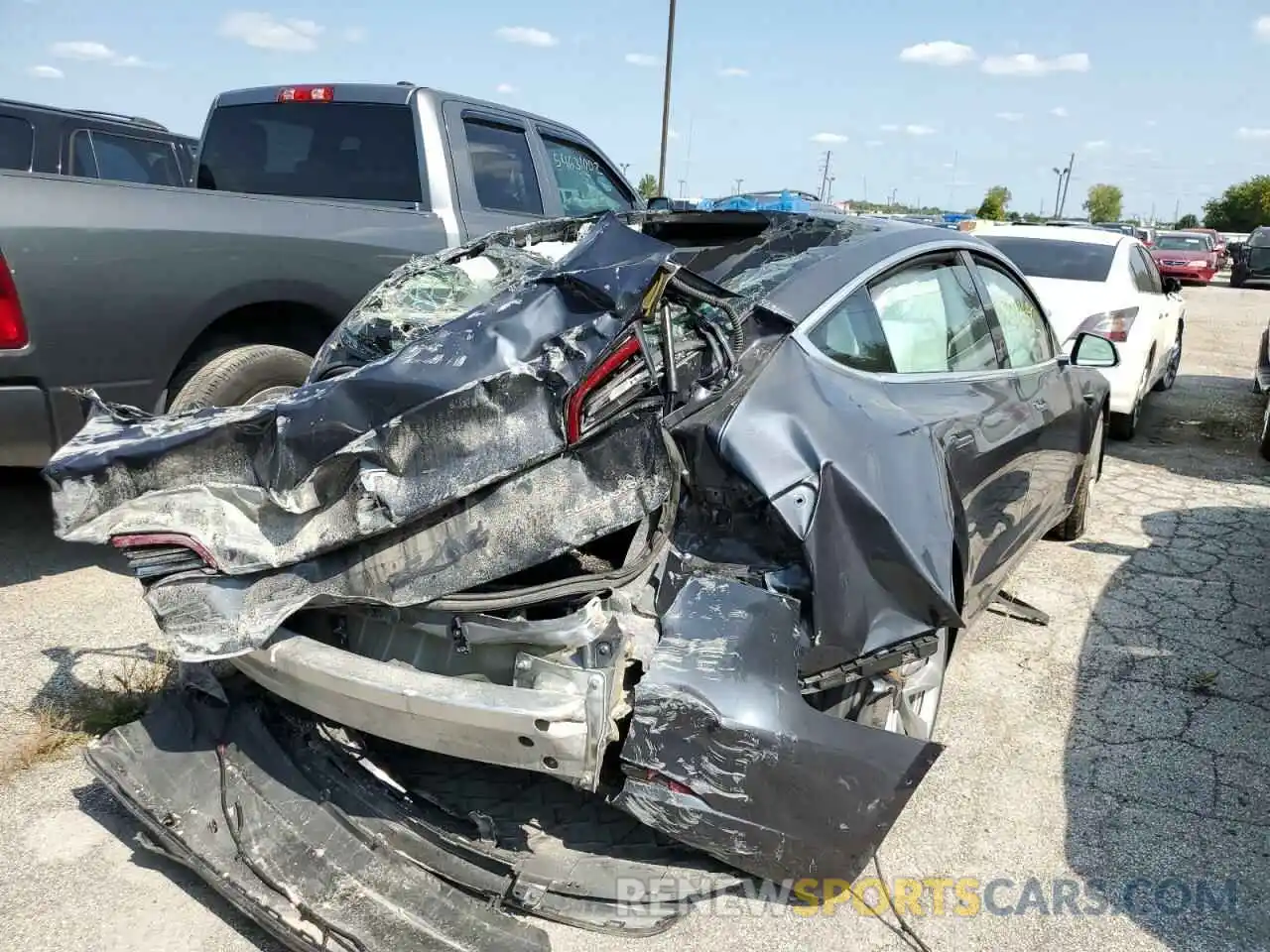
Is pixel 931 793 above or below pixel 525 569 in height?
below

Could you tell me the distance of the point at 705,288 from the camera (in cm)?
247

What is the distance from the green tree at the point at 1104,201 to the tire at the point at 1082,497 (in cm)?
10139

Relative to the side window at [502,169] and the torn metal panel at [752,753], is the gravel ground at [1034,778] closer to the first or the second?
the torn metal panel at [752,753]

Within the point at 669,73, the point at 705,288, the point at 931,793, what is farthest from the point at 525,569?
the point at 669,73

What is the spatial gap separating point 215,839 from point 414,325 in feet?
5.82

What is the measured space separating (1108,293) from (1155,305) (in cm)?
102

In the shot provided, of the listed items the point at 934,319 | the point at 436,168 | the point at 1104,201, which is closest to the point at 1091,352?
the point at 934,319

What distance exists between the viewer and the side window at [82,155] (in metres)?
7.53

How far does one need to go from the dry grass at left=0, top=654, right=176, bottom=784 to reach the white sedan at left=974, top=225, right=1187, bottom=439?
5906 mm

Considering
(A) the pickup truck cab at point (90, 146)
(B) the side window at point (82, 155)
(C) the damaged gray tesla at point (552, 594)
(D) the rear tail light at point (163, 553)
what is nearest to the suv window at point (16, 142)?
(A) the pickup truck cab at point (90, 146)

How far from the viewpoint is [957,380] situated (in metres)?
3.13

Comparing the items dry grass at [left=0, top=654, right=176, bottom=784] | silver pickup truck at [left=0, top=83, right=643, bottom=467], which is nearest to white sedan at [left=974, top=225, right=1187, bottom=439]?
silver pickup truck at [left=0, top=83, right=643, bottom=467]

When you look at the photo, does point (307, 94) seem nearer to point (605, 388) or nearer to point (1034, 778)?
point (605, 388)

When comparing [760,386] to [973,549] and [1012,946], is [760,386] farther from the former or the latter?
[1012,946]
